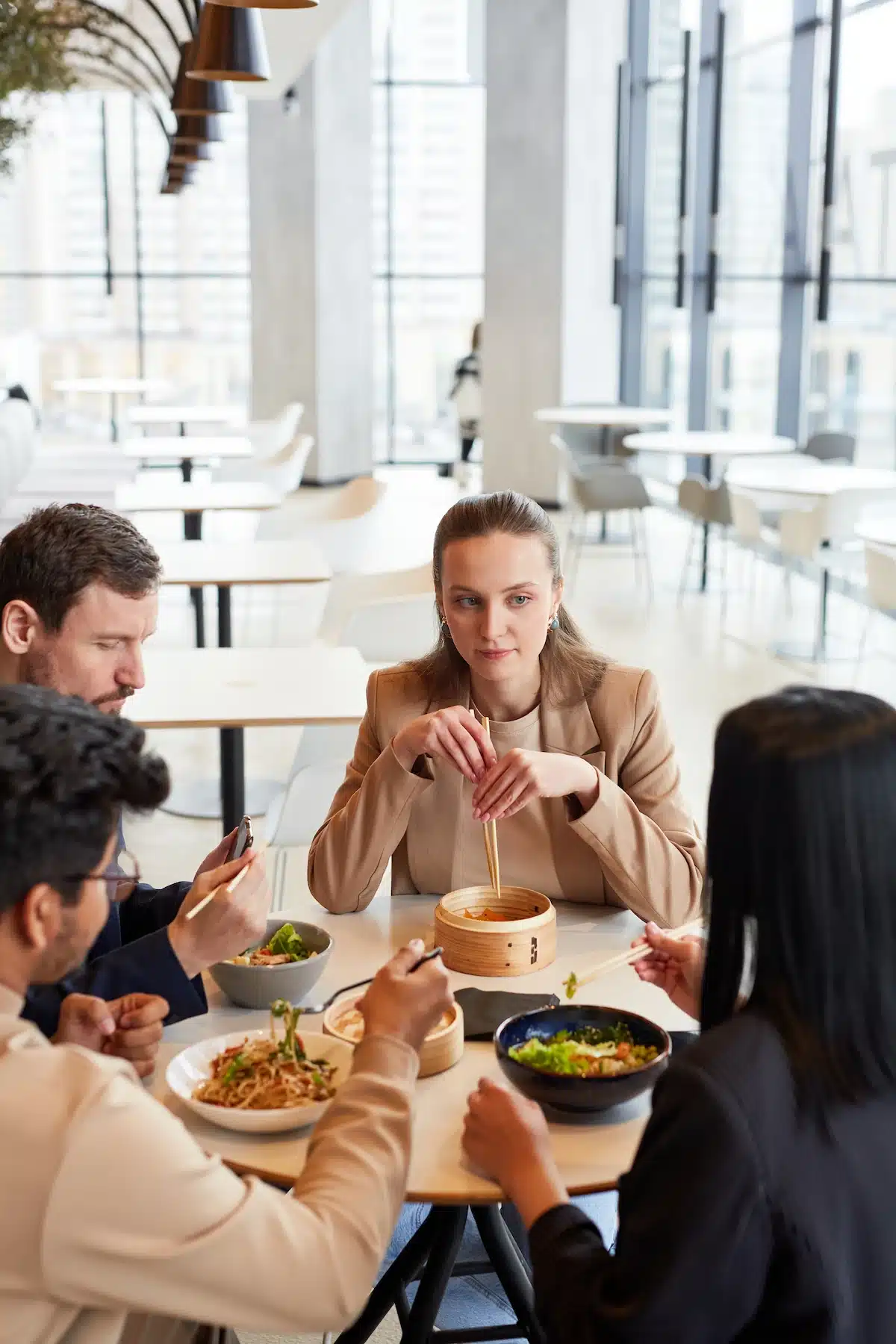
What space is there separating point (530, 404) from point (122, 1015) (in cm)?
1047

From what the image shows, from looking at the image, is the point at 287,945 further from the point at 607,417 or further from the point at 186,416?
the point at 607,417

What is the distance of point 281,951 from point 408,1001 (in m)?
0.46

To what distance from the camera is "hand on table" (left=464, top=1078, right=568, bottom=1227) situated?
135 cm

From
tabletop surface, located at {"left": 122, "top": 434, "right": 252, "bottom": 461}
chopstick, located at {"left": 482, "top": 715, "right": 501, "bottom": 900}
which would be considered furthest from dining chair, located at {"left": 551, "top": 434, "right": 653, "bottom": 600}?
chopstick, located at {"left": 482, "top": 715, "right": 501, "bottom": 900}

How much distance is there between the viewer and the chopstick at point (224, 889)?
5.68 ft

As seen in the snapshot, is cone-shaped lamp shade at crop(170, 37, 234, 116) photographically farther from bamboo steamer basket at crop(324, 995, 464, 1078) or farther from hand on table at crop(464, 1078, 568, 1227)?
hand on table at crop(464, 1078, 568, 1227)

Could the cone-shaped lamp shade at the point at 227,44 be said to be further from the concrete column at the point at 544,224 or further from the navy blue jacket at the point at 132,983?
the concrete column at the point at 544,224

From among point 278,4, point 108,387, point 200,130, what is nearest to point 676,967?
point 278,4

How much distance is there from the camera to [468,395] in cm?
1314

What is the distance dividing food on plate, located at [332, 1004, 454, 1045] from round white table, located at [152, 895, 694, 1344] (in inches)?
2.0

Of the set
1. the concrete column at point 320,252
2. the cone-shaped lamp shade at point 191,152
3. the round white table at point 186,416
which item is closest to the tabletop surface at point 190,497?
the cone-shaped lamp shade at point 191,152

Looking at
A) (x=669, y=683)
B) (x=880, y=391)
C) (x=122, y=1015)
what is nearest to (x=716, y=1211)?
(x=122, y=1015)

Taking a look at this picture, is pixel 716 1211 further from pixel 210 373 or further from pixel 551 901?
pixel 210 373

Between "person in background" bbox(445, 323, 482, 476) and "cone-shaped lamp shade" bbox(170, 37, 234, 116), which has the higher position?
"cone-shaped lamp shade" bbox(170, 37, 234, 116)
